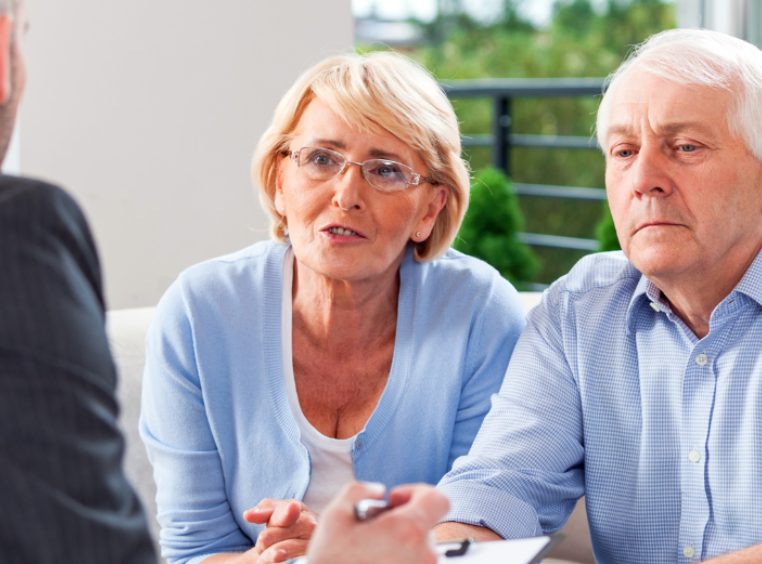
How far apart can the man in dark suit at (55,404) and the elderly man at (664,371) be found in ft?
3.33

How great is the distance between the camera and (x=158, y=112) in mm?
3381

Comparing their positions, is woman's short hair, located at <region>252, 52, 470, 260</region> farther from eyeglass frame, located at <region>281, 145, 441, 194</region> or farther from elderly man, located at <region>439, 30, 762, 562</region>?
elderly man, located at <region>439, 30, 762, 562</region>

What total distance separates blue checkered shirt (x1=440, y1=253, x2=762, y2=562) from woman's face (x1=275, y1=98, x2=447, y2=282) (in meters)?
0.32

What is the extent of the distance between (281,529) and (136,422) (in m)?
0.63

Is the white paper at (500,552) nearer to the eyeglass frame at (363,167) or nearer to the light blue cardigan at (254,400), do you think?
the light blue cardigan at (254,400)

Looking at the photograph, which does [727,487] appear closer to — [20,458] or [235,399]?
[235,399]

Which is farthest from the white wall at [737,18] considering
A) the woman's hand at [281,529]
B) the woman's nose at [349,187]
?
the woman's hand at [281,529]

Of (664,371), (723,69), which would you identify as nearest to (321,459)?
(664,371)

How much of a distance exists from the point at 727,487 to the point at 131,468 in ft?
3.83

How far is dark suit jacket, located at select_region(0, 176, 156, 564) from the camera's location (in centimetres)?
85

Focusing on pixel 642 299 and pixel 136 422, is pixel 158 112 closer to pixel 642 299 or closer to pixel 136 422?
pixel 136 422

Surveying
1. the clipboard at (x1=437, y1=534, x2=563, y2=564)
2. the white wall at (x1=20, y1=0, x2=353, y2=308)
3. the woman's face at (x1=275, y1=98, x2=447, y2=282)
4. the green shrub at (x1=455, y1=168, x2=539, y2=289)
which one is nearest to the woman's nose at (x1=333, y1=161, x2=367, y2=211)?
the woman's face at (x1=275, y1=98, x2=447, y2=282)

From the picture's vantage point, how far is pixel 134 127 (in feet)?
11.0

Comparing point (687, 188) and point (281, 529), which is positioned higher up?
point (687, 188)
